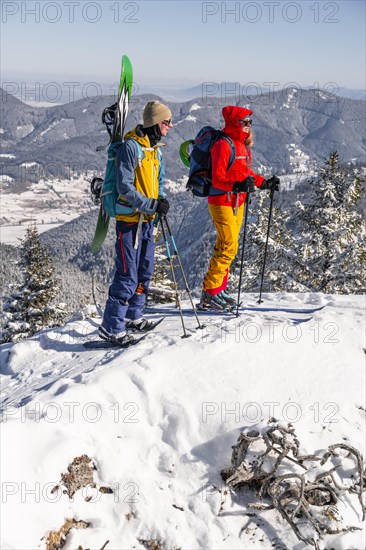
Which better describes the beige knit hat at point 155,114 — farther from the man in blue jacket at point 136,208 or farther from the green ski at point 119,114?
the green ski at point 119,114

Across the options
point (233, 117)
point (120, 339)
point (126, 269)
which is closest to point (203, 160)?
point (233, 117)

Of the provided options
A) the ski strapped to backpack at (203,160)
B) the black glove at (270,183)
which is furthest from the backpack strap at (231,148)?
the black glove at (270,183)

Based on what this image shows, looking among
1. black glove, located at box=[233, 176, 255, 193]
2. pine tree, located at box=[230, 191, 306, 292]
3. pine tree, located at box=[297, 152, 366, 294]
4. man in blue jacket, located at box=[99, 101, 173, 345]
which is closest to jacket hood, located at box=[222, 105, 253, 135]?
black glove, located at box=[233, 176, 255, 193]

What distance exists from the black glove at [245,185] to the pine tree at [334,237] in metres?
12.2

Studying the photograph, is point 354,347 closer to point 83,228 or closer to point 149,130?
point 149,130

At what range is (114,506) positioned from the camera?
4.09m

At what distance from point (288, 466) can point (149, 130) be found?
455 cm

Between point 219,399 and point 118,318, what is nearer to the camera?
point 219,399

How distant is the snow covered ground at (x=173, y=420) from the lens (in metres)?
3.94

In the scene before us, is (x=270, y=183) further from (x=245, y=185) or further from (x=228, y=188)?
(x=228, y=188)

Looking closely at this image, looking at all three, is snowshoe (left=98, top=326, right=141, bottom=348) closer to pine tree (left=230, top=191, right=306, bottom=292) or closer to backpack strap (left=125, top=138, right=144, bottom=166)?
backpack strap (left=125, top=138, right=144, bottom=166)

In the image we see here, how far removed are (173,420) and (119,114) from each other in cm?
431

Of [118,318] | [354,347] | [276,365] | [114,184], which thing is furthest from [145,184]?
[354,347]

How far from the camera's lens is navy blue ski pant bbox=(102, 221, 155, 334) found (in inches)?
250
